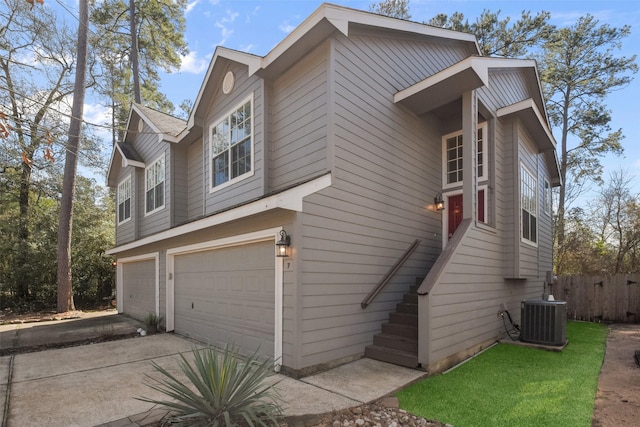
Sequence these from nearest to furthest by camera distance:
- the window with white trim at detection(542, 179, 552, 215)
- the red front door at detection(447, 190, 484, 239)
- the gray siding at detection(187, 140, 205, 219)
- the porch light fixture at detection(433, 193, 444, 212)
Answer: the porch light fixture at detection(433, 193, 444, 212) → the red front door at detection(447, 190, 484, 239) → the gray siding at detection(187, 140, 205, 219) → the window with white trim at detection(542, 179, 552, 215)

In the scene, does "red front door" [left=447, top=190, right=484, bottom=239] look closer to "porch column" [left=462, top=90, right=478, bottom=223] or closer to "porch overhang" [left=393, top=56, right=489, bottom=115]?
"porch column" [left=462, top=90, right=478, bottom=223]

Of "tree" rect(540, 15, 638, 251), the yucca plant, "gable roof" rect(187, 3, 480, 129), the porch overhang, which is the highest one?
"tree" rect(540, 15, 638, 251)

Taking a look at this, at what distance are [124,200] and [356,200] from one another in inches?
434

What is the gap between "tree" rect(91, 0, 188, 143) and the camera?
18.5 meters

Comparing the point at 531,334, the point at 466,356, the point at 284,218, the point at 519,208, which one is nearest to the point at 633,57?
the point at 519,208

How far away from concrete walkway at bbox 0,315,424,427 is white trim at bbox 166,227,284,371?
561mm

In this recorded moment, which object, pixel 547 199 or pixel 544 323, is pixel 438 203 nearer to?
pixel 544 323

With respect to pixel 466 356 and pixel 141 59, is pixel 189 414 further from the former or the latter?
pixel 141 59

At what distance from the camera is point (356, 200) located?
596cm

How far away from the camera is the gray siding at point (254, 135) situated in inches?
274

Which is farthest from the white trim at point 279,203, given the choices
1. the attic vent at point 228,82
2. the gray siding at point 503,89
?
the gray siding at point 503,89

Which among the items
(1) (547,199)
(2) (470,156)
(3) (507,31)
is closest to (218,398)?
(2) (470,156)

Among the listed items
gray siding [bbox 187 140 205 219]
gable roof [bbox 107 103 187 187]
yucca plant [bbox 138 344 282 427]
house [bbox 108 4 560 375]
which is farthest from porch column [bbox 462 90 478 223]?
gable roof [bbox 107 103 187 187]

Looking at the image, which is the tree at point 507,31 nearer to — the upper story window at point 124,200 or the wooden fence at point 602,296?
the wooden fence at point 602,296
